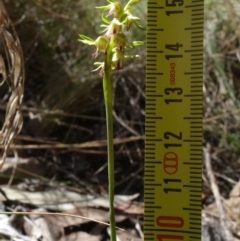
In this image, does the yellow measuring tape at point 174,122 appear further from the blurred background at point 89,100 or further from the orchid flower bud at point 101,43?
the blurred background at point 89,100

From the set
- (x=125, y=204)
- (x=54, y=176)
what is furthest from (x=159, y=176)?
(x=54, y=176)

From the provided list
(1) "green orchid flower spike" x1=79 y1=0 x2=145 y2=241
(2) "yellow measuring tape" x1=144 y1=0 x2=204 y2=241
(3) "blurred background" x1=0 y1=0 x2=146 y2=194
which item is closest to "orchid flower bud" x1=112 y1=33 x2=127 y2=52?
(1) "green orchid flower spike" x1=79 y1=0 x2=145 y2=241

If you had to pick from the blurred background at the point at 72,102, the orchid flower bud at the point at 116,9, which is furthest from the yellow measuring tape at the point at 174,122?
the blurred background at the point at 72,102

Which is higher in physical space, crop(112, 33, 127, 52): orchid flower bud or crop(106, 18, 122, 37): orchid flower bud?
crop(106, 18, 122, 37): orchid flower bud

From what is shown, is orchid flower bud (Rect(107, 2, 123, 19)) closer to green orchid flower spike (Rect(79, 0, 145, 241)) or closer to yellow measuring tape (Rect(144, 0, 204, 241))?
green orchid flower spike (Rect(79, 0, 145, 241))

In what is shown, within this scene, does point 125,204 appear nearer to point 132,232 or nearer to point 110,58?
point 132,232

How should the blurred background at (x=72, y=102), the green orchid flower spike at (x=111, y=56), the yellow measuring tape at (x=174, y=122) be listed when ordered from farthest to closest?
the blurred background at (x=72, y=102), the yellow measuring tape at (x=174, y=122), the green orchid flower spike at (x=111, y=56)

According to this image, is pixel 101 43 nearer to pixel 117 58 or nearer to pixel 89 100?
pixel 117 58

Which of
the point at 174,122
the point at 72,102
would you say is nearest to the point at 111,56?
the point at 174,122
